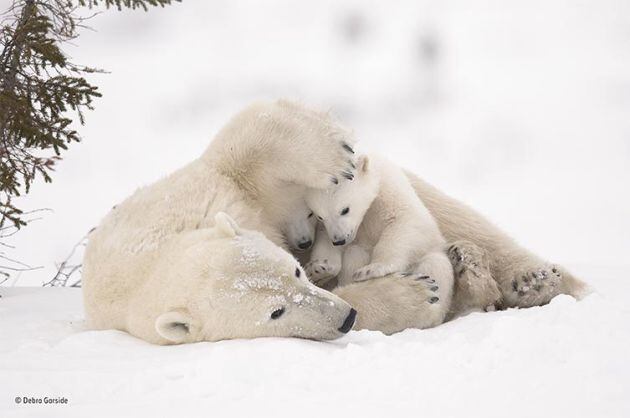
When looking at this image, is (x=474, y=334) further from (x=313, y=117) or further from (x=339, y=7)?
(x=339, y=7)

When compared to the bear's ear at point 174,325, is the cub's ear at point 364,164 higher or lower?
higher

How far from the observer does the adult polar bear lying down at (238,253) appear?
10.2 feet

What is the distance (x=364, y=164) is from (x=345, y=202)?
298mm

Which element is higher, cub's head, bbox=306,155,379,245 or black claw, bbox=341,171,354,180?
black claw, bbox=341,171,354,180

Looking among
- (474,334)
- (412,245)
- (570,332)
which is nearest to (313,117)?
(412,245)

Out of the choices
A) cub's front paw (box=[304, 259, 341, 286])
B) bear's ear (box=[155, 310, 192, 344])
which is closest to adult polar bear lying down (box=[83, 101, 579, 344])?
bear's ear (box=[155, 310, 192, 344])

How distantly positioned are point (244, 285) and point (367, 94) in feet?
44.0

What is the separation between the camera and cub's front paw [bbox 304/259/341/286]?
4172mm

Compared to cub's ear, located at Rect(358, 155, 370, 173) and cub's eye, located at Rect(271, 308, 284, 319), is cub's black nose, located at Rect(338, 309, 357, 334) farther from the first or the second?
cub's ear, located at Rect(358, 155, 370, 173)

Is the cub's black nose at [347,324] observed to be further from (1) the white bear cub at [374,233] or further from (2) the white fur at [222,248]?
(1) the white bear cub at [374,233]

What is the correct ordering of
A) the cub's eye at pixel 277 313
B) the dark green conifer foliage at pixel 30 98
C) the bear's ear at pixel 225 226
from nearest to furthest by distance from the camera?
the cub's eye at pixel 277 313
the bear's ear at pixel 225 226
the dark green conifer foliage at pixel 30 98

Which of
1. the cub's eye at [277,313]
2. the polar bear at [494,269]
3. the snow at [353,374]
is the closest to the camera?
the snow at [353,374]

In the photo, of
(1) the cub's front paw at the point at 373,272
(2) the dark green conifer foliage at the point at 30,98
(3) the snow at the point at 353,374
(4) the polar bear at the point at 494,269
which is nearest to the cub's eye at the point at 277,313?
(3) the snow at the point at 353,374

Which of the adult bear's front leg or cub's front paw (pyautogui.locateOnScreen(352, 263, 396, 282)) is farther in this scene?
cub's front paw (pyautogui.locateOnScreen(352, 263, 396, 282))
